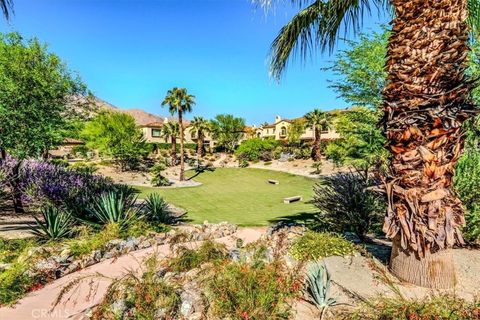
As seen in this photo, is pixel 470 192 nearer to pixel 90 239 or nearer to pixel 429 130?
pixel 429 130

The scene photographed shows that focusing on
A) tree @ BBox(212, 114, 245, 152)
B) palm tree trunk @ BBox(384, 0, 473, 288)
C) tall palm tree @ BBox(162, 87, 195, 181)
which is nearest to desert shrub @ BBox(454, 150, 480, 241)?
palm tree trunk @ BBox(384, 0, 473, 288)

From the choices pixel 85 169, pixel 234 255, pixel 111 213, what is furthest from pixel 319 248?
pixel 85 169

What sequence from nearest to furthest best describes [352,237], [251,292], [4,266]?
[251,292], [4,266], [352,237]

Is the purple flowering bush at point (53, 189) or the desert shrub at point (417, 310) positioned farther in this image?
the purple flowering bush at point (53, 189)

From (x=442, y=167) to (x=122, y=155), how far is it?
145 feet

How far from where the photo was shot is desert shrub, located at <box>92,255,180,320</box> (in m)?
4.61

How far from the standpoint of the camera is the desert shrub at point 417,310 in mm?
3893

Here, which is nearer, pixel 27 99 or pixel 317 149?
pixel 27 99

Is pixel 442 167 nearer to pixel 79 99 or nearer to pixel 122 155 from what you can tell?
pixel 79 99

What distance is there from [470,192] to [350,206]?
2.92 metres

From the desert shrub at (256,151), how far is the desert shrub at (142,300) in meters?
50.5

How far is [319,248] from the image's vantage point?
6672mm

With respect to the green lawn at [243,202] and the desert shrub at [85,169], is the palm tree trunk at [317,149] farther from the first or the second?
the desert shrub at [85,169]

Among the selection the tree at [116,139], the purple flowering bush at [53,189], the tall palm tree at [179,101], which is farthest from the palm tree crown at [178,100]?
the purple flowering bush at [53,189]
